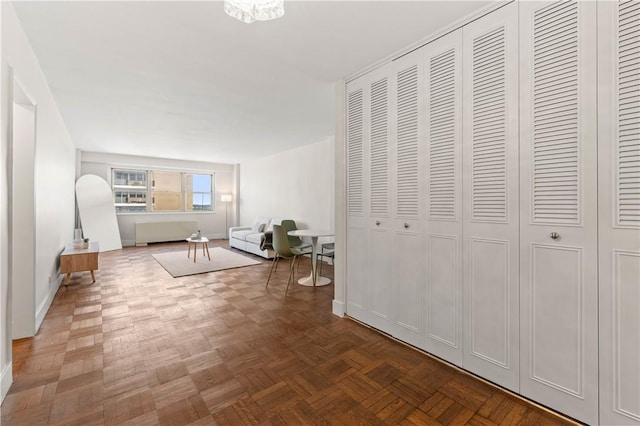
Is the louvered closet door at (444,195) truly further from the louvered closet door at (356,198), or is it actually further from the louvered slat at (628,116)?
the louvered slat at (628,116)

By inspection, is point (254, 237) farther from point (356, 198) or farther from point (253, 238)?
point (356, 198)

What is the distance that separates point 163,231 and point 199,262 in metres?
3.51

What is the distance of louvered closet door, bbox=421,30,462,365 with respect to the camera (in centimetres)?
205

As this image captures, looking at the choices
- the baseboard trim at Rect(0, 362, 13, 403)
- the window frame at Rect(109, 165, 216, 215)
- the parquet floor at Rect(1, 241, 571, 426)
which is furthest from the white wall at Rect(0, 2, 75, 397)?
the window frame at Rect(109, 165, 216, 215)

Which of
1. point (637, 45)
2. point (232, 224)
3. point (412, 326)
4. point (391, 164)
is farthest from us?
point (232, 224)

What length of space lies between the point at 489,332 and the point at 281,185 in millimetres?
6107

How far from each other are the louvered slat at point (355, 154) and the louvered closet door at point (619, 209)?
5.66 feet

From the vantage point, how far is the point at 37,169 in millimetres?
2773

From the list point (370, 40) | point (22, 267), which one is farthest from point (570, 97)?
point (22, 267)

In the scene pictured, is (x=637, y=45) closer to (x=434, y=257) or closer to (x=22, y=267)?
(x=434, y=257)

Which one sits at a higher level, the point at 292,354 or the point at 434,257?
the point at 434,257

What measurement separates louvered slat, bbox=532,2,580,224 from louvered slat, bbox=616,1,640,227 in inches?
6.5

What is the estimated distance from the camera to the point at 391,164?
251 centimetres

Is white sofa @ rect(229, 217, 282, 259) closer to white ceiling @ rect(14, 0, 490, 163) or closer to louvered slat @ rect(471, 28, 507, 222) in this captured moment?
white ceiling @ rect(14, 0, 490, 163)
